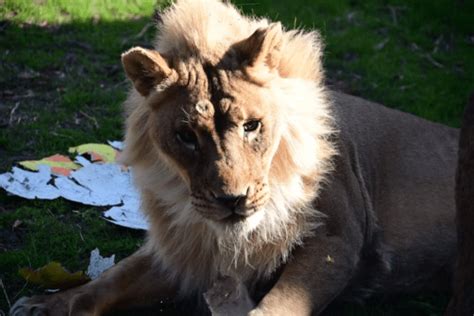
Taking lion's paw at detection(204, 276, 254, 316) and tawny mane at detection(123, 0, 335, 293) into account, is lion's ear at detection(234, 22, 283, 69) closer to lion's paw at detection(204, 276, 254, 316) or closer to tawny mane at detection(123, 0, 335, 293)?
tawny mane at detection(123, 0, 335, 293)

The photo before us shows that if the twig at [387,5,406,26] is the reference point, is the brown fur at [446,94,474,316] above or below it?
above

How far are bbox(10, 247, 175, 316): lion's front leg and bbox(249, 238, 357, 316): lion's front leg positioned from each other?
73cm

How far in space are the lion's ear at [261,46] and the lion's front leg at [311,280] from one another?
0.91m

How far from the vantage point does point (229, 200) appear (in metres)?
3.36

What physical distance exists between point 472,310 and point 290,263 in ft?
3.22

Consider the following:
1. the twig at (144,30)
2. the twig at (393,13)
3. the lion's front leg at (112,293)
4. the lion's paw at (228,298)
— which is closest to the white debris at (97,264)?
the lion's front leg at (112,293)

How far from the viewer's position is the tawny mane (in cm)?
375

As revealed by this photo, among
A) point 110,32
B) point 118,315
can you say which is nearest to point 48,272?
point 118,315

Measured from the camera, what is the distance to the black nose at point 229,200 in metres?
3.34

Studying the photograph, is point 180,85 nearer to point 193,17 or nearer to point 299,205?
point 193,17

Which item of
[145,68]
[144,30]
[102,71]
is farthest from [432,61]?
[145,68]

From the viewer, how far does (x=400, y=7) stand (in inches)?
372

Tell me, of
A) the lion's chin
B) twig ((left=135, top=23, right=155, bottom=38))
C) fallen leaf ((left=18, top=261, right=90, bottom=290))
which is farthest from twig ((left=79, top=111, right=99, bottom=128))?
the lion's chin

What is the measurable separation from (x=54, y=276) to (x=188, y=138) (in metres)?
1.24
